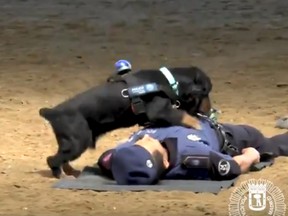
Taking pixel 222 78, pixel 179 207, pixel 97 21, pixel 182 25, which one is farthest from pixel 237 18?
pixel 179 207

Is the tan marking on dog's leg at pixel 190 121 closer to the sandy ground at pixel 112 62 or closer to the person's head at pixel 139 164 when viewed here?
the person's head at pixel 139 164

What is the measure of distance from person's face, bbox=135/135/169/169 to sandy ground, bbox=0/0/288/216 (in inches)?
13.8

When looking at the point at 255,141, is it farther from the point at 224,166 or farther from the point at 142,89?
the point at 142,89

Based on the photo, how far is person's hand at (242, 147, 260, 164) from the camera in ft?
18.2

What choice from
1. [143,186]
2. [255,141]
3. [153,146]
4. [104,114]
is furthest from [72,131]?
[255,141]

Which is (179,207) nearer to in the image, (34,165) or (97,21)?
(34,165)

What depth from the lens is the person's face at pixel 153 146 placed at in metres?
5.23

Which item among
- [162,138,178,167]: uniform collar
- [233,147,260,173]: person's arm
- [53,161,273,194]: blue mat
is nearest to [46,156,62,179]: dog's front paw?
[53,161,273,194]: blue mat

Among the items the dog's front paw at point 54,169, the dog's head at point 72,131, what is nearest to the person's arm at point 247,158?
the dog's head at point 72,131

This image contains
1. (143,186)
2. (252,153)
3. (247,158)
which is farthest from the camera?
(252,153)

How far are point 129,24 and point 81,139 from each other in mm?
5920

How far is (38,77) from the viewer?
8.81m

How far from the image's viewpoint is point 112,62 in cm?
946

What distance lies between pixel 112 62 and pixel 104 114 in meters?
3.94
